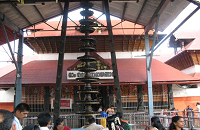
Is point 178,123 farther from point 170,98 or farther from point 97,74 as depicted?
point 170,98

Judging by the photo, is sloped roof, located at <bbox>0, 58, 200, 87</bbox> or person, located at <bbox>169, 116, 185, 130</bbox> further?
sloped roof, located at <bbox>0, 58, 200, 87</bbox>

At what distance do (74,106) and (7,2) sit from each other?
26.7 feet

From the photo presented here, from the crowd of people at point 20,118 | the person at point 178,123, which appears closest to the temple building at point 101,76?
the crowd of people at point 20,118

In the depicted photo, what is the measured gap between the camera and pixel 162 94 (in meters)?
15.4

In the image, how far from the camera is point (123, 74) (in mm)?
14117

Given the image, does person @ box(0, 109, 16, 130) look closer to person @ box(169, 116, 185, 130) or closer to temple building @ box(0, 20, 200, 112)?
person @ box(169, 116, 185, 130)

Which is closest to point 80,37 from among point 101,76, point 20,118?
point 101,76

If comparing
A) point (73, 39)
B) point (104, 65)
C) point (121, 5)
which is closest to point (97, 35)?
point (73, 39)

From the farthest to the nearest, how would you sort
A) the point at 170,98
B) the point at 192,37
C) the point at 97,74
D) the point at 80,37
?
the point at 192,37, the point at 80,37, the point at 170,98, the point at 97,74

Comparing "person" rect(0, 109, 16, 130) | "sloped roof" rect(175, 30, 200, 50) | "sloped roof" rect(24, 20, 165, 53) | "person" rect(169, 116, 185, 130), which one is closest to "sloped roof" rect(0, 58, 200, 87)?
"sloped roof" rect(24, 20, 165, 53)

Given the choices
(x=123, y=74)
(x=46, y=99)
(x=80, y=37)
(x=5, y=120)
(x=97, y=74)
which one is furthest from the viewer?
(x=80, y=37)

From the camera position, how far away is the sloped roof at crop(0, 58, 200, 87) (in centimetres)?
1337

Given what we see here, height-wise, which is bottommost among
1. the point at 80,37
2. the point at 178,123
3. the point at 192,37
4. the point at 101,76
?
the point at 178,123

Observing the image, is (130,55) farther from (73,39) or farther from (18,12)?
(18,12)
